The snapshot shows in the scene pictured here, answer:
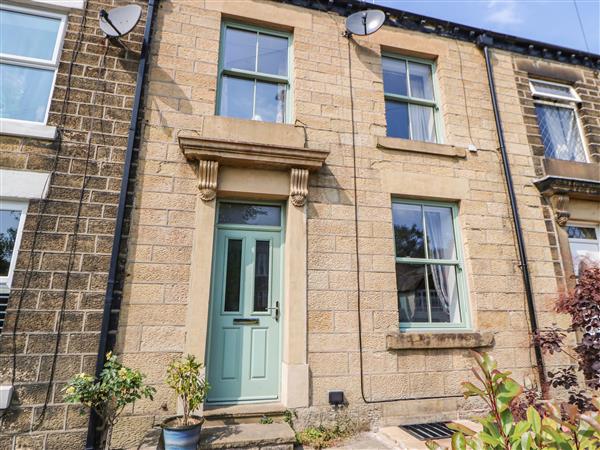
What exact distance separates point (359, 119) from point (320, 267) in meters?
2.45

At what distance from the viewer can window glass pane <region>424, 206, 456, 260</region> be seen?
5.28 m

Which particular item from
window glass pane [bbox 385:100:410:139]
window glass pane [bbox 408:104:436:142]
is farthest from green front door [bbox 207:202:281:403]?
window glass pane [bbox 408:104:436:142]

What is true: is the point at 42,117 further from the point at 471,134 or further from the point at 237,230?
the point at 471,134

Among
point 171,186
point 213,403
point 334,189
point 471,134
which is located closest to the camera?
point 213,403

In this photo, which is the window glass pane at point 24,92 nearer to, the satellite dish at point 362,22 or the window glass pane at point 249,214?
the window glass pane at point 249,214

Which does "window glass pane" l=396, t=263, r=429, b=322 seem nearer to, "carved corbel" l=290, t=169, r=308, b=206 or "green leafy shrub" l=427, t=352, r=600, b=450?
"carved corbel" l=290, t=169, r=308, b=206

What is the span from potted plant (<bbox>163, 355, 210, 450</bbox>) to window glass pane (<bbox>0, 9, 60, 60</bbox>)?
4370 millimetres

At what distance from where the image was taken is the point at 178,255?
13.8 feet

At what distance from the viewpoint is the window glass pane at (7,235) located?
3.81 m

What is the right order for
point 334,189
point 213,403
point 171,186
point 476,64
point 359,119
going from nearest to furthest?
point 213,403, point 171,186, point 334,189, point 359,119, point 476,64

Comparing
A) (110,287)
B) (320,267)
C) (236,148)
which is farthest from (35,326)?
(320,267)

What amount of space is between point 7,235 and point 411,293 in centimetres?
524

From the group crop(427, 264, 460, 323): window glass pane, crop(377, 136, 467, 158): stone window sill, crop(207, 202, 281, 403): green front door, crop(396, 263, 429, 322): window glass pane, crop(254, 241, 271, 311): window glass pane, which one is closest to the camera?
crop(207, 202, 281, 403): green front door

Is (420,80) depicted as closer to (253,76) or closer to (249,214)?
(253,76)
